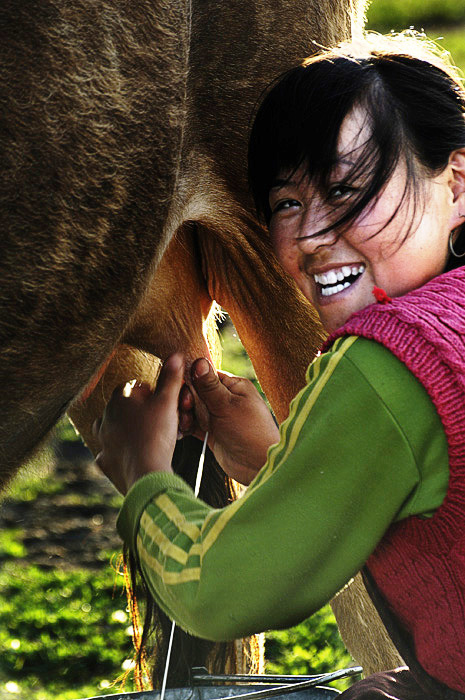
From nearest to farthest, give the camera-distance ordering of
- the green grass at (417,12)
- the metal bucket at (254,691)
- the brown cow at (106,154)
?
1. the brown cow at (106,154)
2. the metal bucket at (254,691)
3. the green grass at (417,12)

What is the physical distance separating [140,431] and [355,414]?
572 mm

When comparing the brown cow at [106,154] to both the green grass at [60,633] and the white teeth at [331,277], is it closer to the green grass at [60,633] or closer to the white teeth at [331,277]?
the white teeth at [331,277]

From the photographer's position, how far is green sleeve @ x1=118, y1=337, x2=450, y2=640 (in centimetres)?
122

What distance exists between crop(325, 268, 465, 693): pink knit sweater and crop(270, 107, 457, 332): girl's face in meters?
0.11

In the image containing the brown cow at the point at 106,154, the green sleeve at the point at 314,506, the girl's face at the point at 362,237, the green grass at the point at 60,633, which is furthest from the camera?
the green grass at the point at 60,633

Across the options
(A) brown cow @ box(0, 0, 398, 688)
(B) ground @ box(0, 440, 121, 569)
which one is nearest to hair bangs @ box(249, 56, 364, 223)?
(A) brown cow @ box(0, 0, 398, 688)

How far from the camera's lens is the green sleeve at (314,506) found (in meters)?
1.22

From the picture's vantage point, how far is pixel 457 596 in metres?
1.35

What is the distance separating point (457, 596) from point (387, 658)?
1296 millimetres

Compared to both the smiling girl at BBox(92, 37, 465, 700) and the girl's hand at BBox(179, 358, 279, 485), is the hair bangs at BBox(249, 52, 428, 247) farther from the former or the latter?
the girl's hand at BBox(179, 358, 279, 485)

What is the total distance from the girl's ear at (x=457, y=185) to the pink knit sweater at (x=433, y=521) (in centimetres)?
16

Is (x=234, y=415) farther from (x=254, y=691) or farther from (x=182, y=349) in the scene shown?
(x=254, y=691)

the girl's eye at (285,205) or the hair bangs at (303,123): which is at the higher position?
the hair bangs at (303,123)

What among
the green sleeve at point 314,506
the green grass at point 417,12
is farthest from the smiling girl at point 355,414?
the green grass at point 417,12
